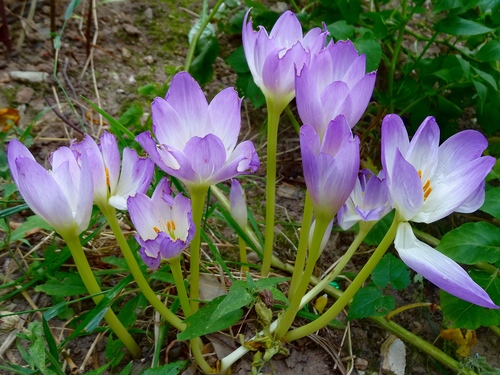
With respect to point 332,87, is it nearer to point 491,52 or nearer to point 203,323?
point 203,323

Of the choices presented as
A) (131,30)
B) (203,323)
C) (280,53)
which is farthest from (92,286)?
(131,30)

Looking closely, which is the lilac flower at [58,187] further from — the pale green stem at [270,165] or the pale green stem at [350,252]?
the pale green stem at [350,252]

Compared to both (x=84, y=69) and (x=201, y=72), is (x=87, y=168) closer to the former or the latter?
(x=201, y=72)

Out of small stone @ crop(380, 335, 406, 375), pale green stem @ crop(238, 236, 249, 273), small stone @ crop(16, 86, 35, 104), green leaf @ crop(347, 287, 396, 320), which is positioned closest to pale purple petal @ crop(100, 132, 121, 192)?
pale green stem @ crop(238, 236, 249, 273)

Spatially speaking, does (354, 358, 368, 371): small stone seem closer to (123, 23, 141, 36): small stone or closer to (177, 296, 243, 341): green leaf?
(177, 296, 243, 341): green leaf

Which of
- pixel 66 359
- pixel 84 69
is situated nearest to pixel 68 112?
pixel 84 69

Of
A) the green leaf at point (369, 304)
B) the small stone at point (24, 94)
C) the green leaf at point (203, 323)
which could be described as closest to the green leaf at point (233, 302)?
the green leaf at point (203, 323)
